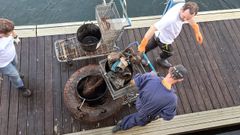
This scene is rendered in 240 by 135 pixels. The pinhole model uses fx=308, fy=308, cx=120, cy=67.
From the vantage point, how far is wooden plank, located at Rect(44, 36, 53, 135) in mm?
4934

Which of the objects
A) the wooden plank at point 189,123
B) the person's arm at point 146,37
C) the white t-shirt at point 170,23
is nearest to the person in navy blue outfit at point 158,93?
the person's arm at point 146,37

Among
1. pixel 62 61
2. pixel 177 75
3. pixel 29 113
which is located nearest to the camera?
pixel 177 75

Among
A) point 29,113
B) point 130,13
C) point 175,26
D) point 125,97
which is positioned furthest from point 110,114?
point 130,13

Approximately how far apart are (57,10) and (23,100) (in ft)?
9.90

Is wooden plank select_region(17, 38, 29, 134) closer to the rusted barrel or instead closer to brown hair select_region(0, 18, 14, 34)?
the rusted barrel

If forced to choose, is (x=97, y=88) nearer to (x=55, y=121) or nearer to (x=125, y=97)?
(x=125, y=97)

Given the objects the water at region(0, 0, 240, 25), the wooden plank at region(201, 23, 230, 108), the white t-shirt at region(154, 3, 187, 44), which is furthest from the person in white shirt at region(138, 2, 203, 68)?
the water at region(0, 0, 240, 25)

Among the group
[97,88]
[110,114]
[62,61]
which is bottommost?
[110,114]

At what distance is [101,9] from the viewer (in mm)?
5312

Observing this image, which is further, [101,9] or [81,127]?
[101,9]

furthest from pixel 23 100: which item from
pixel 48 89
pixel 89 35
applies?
pixel 89 35

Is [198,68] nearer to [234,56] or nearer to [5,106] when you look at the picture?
[234,56]

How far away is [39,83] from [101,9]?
1.67 metres

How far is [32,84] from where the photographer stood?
5.30 meters
